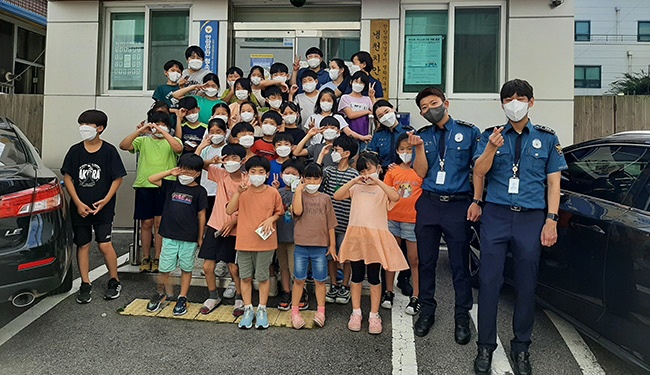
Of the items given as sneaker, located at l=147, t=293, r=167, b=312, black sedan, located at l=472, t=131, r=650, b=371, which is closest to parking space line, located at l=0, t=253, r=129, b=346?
sneaker, located at l=147, t=293, r=167, b=312

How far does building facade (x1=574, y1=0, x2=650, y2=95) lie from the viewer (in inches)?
1111

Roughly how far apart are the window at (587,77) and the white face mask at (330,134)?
30426 mm

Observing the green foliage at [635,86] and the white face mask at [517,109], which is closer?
the white face mask at [517,109]

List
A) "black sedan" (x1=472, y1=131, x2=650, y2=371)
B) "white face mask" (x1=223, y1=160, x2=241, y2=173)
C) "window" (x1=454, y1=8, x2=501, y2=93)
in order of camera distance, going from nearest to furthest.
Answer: "black sedan" (x1=472, y1=131, x2=650, y2=371)
"white face mask" (x1=223, y1=160, x2=241, y2=173)
"window" (x1=454, y1=8, x2=501, y2=93)

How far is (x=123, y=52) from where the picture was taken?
25.0 feet

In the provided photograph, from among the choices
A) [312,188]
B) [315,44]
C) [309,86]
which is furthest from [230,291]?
[315,44]

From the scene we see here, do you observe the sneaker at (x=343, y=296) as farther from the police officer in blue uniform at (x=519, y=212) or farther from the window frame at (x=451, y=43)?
the window frame at (x=451, y=43)

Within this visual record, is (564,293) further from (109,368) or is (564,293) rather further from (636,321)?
(109,368)

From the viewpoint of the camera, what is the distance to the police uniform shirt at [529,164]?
2.87 meters

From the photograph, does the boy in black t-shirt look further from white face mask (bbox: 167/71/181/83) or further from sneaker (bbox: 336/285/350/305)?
sneaker (bbox: 336/285/350/305)

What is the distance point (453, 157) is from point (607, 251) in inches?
47.1

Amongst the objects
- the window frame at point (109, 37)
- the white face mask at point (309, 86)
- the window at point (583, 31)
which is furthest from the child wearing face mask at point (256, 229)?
the window at point (583, 31)

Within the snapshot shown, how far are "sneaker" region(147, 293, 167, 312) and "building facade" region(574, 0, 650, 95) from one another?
30965 millimetres

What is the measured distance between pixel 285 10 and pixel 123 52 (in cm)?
300
